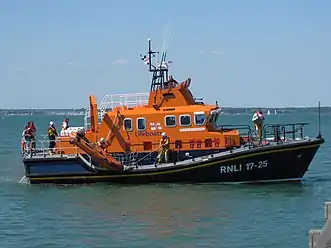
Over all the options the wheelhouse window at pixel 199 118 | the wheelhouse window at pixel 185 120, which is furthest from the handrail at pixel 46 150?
the wheelhouse window at pixel 199 118

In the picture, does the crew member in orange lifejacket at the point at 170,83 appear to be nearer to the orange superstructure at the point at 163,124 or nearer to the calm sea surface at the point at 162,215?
the orange superstructure at the point at 163,124

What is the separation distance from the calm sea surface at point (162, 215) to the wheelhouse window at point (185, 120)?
1.89 meters

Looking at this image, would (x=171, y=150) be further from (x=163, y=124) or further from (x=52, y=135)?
(x=52, y=135)

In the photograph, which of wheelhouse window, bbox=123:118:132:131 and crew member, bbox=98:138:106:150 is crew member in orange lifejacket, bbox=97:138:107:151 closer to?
crew member, bbox=98:138:106:150

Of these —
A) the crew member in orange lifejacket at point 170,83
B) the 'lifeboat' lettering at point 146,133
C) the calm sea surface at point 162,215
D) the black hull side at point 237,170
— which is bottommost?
the calm sea surface at point 162,215

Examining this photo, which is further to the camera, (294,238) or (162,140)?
(162,140)

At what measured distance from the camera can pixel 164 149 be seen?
2128 centimetres

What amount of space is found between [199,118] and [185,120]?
43 centimetres

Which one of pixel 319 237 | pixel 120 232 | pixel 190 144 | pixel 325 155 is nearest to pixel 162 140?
pixel 190 144

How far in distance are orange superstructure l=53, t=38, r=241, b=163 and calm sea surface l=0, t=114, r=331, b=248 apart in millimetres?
1350

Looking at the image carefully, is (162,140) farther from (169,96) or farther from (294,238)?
(294,238)

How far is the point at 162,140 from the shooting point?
833 inches

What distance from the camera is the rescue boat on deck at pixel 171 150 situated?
69.1 ft

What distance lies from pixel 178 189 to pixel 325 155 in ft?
63.4
